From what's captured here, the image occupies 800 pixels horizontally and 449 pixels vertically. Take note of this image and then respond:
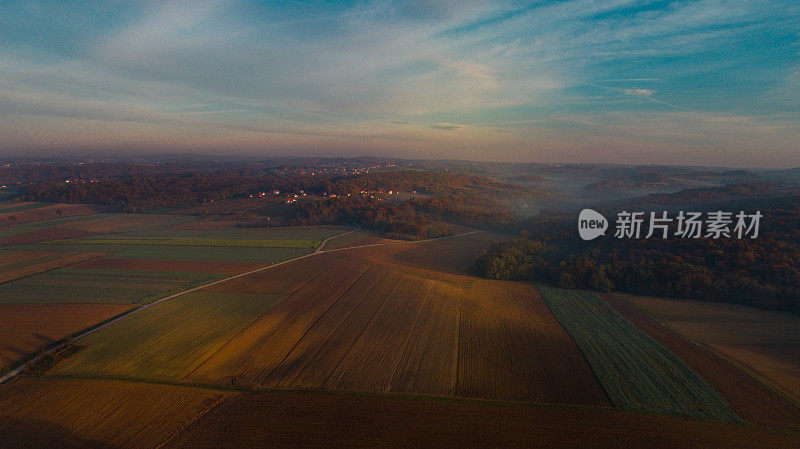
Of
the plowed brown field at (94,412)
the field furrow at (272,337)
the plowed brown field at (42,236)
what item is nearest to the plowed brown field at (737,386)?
the field furrow at (272,337)

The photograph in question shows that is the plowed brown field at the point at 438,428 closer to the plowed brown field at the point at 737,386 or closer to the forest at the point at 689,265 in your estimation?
the plowed brown field at the point at 737,386

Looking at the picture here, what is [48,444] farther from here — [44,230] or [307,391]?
[44,230]

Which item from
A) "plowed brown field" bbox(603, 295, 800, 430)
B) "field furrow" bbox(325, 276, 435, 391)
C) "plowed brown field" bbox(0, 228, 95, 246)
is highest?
"plowed brown field" bbox(0, 228, 95, 246)

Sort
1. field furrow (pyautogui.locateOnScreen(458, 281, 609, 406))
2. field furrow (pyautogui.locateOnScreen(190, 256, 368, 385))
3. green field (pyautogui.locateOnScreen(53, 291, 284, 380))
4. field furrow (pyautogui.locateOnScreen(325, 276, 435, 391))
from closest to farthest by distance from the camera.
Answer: field furrow (pyautogui.locateOnScreen(458, 281, 609, 406)), field furrow (pyautogui.locateOnScreen(325, 276, 435, 391)), field furrow (pyautogui.locateOnScreen(190, 256, 368, 385)), green field (pyautogui.locateOnScreen(53, 291, 284, 380))

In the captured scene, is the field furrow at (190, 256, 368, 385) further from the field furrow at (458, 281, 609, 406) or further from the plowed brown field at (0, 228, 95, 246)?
the plowed brown field at (0, 228, 95, 246)

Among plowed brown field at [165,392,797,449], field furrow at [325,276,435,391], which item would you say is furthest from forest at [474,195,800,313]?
plowed brown field at [165,392,797,449]

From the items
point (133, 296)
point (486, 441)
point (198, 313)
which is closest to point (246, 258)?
point (133, 296)
